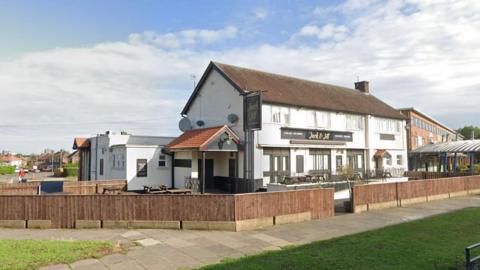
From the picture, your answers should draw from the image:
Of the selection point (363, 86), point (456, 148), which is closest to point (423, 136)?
point (456, 148)

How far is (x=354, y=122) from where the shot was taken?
96.6 feet

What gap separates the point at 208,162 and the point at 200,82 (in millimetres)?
6101

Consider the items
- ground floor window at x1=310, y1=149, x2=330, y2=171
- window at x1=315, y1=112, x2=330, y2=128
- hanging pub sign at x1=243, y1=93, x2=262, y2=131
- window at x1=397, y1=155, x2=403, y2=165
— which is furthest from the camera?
window at x1=397, y1=155, x2=403, y2=165

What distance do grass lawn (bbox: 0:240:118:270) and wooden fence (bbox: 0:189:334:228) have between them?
2495 millimetres

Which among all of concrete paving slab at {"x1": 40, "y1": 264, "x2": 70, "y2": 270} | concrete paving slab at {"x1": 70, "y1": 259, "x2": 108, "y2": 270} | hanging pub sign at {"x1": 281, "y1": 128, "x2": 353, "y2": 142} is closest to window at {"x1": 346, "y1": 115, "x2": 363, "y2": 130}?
hanging pub sign at {"x1": 281, "y1": 128, "x2": 353, "y2": 142}

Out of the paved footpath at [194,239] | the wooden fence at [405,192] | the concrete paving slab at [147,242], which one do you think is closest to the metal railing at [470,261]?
the paved footpath at [194,239]

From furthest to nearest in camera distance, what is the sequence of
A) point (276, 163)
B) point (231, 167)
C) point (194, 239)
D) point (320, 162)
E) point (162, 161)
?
point (320, 162) < point (162, 161) < point (231, 167) < point (276, 163) < point (194, 239)

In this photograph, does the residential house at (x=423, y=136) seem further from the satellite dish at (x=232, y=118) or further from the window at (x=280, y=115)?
the satellite dish at (x=232, y=118)

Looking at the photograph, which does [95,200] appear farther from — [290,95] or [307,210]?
[290,95]

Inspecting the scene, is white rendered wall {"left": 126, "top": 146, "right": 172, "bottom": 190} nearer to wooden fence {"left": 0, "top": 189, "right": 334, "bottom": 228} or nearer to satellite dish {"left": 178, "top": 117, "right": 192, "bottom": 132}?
satellite dish {"left": 178, "top": 117, "right": 192, "bottom": 132}

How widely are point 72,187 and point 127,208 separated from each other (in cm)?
991

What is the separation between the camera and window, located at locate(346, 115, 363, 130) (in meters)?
29.0

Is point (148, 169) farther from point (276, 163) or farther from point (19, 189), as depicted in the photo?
point (276, 163)

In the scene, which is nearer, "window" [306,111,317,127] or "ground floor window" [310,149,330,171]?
"window" [306,111,317,127]
